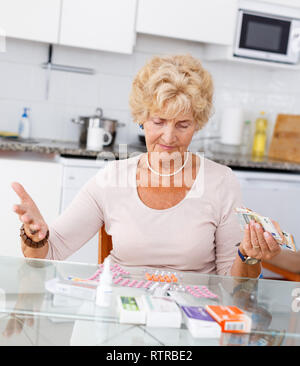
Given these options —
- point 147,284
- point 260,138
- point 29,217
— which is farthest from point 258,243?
point 260,138

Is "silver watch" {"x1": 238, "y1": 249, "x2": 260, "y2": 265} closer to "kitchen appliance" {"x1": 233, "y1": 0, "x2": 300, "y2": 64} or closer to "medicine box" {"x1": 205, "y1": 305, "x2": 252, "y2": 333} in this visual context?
"medicine box" {"x1": 205, "y1": 305, "x2": 252, "y2": 333}

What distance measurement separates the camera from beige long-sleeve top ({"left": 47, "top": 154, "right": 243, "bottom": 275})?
64.1 inches

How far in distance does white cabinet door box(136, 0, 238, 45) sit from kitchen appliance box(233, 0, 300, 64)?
0.27 ft

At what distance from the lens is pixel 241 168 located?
10.8 feet

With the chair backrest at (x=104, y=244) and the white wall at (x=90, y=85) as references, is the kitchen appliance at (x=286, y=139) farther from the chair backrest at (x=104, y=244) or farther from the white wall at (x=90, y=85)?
the chair backrest at (x=104, y=244)

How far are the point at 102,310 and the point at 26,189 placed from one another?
2.10m

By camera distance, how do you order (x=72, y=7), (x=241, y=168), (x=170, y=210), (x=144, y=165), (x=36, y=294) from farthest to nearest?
(x=241, y=168)
(x=72, y=7)
(x=144, y=165)
(x=170, y=210)
(x=36, y=294)

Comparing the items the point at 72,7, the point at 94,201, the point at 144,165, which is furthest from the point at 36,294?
the point at 72,7

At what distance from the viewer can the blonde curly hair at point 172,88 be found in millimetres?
1632

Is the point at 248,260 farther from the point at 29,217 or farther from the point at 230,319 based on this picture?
the point at 29,217

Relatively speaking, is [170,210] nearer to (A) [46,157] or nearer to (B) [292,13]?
(A) [46,157]

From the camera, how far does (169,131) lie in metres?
1.66

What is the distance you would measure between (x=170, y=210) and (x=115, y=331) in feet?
2.57

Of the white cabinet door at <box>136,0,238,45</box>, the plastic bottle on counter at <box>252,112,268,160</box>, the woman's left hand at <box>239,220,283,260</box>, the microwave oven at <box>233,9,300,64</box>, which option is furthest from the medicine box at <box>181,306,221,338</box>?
the plastic bottle on counter at <box>252,112,268,160</box>
